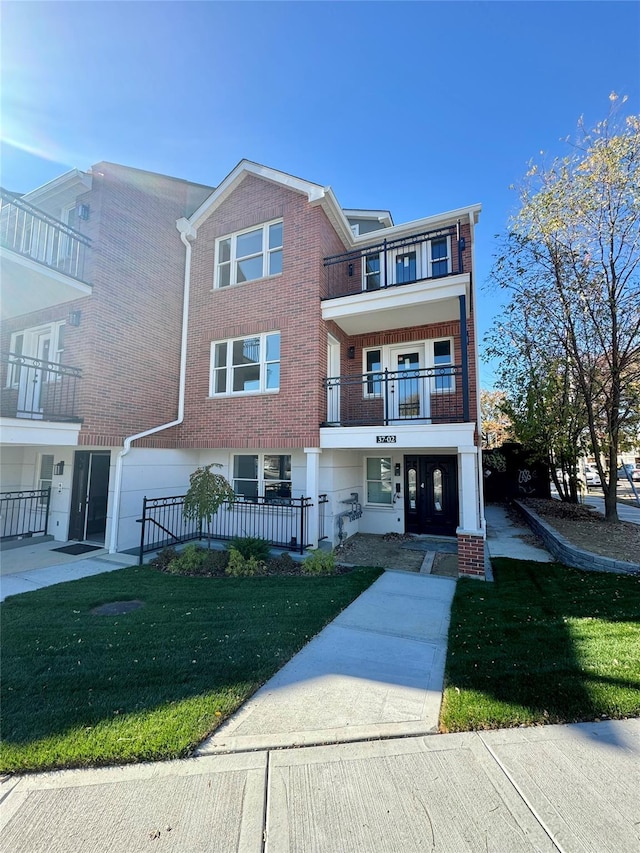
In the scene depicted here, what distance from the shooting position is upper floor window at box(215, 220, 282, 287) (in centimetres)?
1037

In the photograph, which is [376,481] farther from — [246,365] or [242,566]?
[242,566]

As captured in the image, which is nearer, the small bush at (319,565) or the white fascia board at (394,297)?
the small bush at (319,565)

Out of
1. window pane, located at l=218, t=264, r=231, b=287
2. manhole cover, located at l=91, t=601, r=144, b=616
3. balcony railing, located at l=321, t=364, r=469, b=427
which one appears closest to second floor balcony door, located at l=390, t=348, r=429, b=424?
balcony railing, located at l=321, t=364, r=469, b=427

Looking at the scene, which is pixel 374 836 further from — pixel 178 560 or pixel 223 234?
pixel 223 234

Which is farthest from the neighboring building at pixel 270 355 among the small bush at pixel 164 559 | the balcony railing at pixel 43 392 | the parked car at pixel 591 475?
the parked car at pixel 591 475

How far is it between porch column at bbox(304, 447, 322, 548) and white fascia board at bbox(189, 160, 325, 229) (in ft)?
20.9

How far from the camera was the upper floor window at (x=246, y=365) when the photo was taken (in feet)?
32.5

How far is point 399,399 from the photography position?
10.5 metres

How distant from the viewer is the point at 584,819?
2.18 metres

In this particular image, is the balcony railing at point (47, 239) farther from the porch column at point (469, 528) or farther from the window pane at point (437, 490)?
the window pane at point (437, 490)

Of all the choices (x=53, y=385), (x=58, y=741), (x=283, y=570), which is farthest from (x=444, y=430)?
(x=53, y=385)

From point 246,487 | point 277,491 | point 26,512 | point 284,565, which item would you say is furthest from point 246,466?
point 26,512

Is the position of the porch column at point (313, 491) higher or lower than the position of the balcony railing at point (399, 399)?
lower

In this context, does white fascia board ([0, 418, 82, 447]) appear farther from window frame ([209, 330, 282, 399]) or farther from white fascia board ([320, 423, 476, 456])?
white fascia board ([320, 423, 476, 456])
